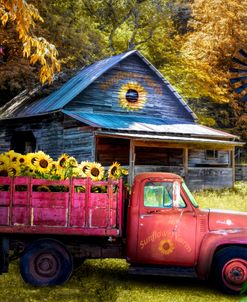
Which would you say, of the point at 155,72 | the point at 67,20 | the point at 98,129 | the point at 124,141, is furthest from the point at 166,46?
the point at 98,129

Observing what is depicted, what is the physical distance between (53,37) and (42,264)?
25.2 meters

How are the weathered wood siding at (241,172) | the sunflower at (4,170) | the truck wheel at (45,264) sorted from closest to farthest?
1. the truck wheel at (45,264)
2. the sunflower at (4,170)
3. the weathered wood siding at (241,172)

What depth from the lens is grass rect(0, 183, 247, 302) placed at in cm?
646

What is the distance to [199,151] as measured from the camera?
27.2 m

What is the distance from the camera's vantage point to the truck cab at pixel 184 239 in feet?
22.0

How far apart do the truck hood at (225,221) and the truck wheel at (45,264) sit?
2.20 meters

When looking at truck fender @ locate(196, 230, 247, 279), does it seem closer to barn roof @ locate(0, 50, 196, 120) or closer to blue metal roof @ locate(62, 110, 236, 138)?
blue metal roof @ locate(62, 110, 236, 138)

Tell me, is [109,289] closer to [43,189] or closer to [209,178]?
[43,189]

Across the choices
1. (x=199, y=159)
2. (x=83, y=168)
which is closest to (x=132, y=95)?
(x=199, y=159)

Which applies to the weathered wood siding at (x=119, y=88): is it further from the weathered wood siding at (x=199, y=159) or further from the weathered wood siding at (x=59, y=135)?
the weathered wood siding at (x=199, y=159)

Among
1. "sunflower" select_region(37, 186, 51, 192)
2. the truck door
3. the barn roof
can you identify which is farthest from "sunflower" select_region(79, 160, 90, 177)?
the barn roof

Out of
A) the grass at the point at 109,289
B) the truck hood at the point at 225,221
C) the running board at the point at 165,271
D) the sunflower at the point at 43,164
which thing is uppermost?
the sunflower at the point at 43,164

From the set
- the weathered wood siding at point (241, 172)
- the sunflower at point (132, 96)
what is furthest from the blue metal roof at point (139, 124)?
the weathered wood siding at point (241, 172)

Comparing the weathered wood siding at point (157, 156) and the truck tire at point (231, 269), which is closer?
the truck tire at point (231, 269)
